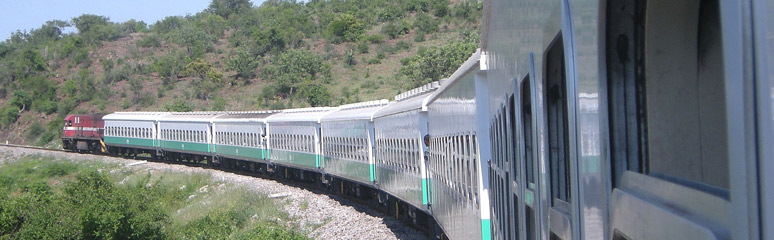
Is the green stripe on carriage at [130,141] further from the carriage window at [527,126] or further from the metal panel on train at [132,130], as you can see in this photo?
the carriage window at [527,126]

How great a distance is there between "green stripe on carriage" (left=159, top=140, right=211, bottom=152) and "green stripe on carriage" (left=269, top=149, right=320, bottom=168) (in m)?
8.03

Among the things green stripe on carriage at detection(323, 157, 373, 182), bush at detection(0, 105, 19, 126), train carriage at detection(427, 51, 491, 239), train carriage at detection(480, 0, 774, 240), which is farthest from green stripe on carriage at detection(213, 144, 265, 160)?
bush at detection(0, 105, 19, 126)

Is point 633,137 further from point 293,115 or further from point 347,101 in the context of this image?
point 347,101

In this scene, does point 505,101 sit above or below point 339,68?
below

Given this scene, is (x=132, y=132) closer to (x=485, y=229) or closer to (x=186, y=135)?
(x=186, y=135)

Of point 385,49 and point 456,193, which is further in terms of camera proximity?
point 385,49

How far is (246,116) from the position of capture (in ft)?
120

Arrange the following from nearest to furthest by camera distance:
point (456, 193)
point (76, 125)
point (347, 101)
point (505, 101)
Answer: point (505, 101), point (456, 193), point (76, 125), point (347, 101)

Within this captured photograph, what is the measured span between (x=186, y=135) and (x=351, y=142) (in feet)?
69.5

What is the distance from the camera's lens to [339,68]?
79.3m

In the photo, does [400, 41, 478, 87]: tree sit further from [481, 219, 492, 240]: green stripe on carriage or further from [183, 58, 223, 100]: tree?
[481, 219, 492, 240]: green stripe on carriage

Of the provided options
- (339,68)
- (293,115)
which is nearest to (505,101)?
(293,115)

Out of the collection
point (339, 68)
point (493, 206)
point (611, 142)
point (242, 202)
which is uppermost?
point (339, 68)

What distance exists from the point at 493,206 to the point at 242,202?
2072cm
